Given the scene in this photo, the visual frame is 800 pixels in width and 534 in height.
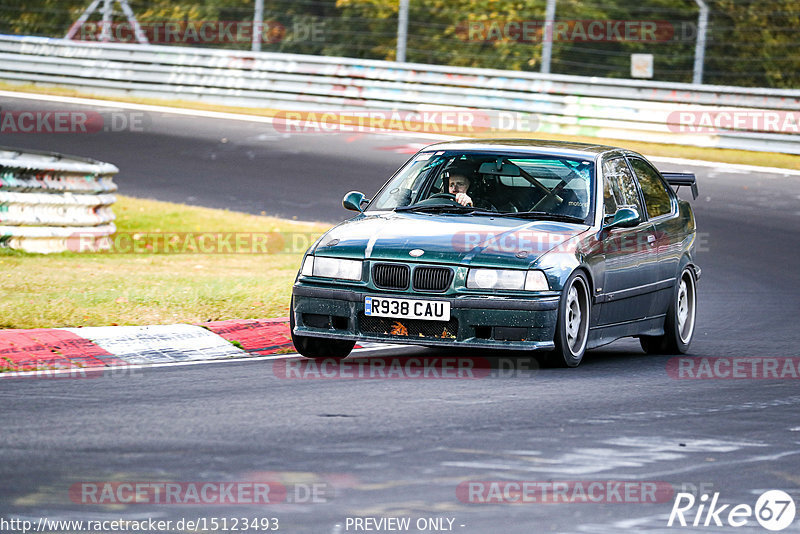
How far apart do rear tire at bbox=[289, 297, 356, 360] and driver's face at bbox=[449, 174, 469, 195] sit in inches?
52.3

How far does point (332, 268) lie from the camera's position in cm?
924

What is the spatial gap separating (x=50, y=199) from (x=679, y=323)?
7047 millimetres

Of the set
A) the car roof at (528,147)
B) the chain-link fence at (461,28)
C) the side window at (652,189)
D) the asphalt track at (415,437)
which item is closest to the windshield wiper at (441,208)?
the car roof at (528,147)

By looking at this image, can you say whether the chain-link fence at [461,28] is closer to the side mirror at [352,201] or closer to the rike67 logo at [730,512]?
the side mirror at [352,201]

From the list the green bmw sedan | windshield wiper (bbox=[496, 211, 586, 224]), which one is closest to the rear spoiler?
the green bmw sedan

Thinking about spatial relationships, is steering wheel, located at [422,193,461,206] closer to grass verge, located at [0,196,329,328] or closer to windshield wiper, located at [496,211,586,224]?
windshield wiper, located at [496,211,586,224]

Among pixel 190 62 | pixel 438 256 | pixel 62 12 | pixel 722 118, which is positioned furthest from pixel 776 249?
pixel 62 12

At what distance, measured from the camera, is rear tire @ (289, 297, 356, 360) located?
952 centimetres

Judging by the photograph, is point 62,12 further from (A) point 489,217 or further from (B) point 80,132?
(A) point 489,217

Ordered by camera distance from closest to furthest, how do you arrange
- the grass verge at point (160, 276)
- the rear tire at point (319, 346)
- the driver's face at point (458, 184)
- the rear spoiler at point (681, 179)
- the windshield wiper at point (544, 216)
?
the rear tire at point (319, 346), the windshield wiper at point (544, 216), the driver's face at point (458, 184), the grass verge at point (160, 276), the rear spoiler at point (681, 179)

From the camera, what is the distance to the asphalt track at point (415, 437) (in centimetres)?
555

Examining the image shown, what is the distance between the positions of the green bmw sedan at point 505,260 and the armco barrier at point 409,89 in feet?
43.2

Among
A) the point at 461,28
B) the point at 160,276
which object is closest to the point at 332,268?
the point at 160,276

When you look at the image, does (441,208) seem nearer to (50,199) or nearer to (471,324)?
(471,324)
